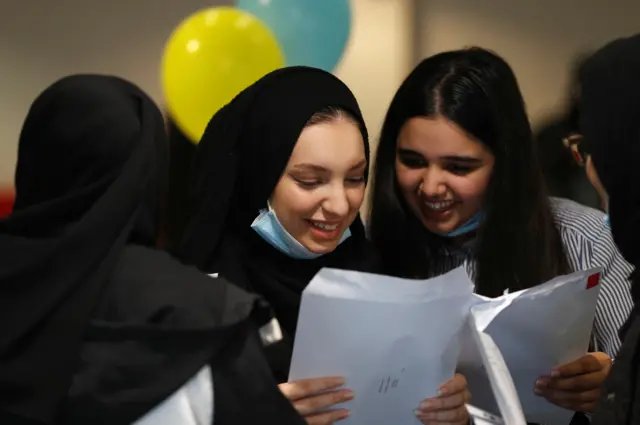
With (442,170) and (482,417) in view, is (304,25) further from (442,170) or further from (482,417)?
(482,417)

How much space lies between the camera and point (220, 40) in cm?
203

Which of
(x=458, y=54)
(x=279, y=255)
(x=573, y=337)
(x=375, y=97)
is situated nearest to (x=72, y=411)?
(x=279, y=255)

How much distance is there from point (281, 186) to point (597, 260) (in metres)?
0.76

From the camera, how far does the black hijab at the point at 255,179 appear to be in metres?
1.45

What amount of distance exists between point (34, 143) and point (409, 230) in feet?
3.11

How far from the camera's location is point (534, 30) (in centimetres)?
359

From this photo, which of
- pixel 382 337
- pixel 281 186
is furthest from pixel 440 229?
pixel 382 337

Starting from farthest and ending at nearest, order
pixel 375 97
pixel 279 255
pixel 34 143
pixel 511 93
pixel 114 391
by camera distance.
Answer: pixel 375 97, pixel 511 93, pixel 279 255, pixel 34 143, pixel 114 391

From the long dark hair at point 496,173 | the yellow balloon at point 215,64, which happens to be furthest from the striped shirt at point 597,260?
the yellow balloon at point 215,64

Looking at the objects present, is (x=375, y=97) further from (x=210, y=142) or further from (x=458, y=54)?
(x=210, y=142)

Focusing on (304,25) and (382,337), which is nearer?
(382,337)

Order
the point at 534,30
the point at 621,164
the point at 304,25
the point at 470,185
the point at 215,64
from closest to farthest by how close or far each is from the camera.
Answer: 1. the point at 621,164
2. the point at 470,185
3. the point at 215,64
4. the point at 304,25
5. the point at 534,30

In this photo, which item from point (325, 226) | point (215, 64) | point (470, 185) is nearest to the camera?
point (325, 226)

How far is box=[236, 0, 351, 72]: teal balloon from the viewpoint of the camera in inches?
87.7
